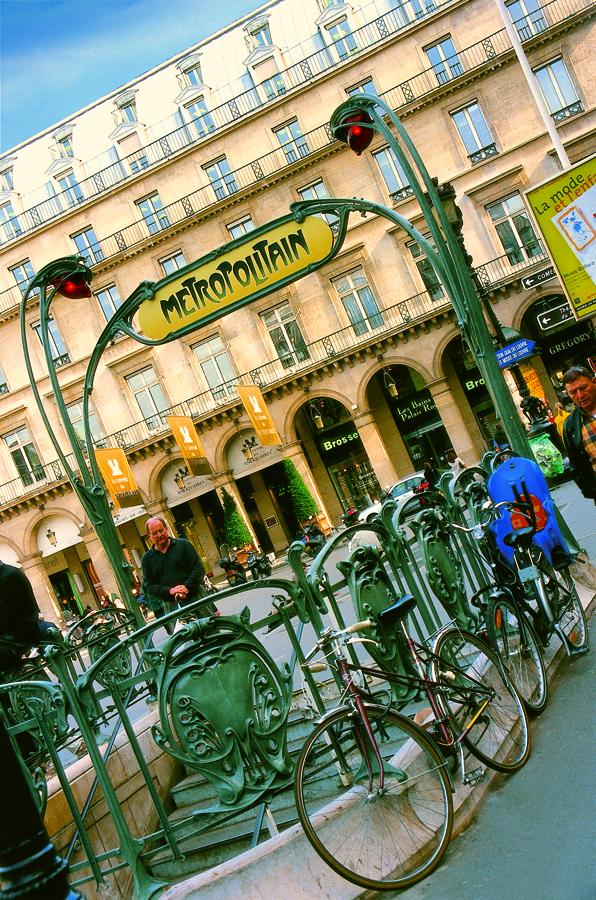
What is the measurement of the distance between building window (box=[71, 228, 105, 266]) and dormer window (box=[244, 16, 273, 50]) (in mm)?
10583

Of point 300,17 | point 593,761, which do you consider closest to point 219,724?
point 593,761

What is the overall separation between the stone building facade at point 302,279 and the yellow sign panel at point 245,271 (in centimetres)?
2456

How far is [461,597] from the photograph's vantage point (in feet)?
19.4

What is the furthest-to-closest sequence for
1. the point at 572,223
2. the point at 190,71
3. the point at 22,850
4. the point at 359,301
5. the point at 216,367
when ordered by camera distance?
the point at 190,71 < the point at 216,367 < the point at 359,301 < the point at 572,223 < the point at 22,850

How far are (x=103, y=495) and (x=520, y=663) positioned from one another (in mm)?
5092

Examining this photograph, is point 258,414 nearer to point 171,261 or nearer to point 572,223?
point 171,261

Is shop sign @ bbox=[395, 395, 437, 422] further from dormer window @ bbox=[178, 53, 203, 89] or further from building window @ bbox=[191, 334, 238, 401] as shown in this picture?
dormer window @ bbox=[178, 53, 203, 89]

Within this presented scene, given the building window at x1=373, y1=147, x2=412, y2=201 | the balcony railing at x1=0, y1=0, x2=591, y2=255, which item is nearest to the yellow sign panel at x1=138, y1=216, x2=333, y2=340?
the building window at x1=373, y1=147, x2=412, y2=201

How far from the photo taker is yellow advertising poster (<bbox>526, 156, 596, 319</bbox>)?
35.4 ft

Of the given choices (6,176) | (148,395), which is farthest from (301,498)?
Answer: (6,176)

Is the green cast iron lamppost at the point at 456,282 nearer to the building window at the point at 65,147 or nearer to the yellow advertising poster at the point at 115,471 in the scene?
the yellow advertising poster at the point at 115,471

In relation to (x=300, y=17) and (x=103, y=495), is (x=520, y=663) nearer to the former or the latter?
(x=103, y=495)

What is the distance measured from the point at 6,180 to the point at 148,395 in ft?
45.4

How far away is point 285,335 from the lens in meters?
33.7
